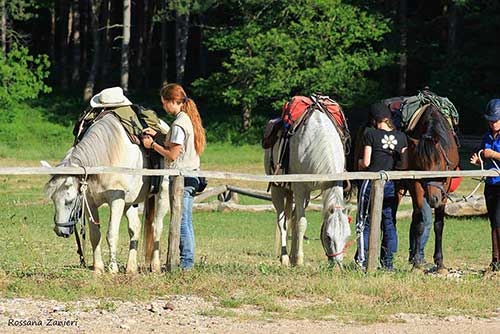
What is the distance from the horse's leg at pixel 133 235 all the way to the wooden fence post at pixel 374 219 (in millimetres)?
2413

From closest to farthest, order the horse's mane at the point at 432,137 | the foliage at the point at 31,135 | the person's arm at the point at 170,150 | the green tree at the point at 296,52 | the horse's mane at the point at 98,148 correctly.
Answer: the horse's mane at the point at 98,148, the person's arm at the point at 170,150, the horse's mane at the point at 432,137, the foliage at the point at 31,135, the green tree at the point at 296,52

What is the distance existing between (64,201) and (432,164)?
4088 millimetres

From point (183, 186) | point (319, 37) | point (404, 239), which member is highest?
point (319, 37)

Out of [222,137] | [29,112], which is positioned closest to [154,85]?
[29,112]

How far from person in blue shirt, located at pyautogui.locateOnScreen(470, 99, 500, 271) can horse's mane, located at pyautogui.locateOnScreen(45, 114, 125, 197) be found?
3938 millimetres

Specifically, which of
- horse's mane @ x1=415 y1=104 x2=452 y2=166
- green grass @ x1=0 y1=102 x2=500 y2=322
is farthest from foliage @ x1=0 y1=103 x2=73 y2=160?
horse's mane @ x1=415 y1=104 x2=452 y2=166

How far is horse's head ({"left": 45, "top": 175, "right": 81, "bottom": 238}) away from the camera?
929 centimetres

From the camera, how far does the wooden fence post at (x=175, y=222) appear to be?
9.47 meters

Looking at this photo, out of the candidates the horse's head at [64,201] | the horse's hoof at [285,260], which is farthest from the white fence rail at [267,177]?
the horse's hoof at [285,260]

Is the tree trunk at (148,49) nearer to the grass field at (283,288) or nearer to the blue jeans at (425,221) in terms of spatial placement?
the grass field at (283,288)

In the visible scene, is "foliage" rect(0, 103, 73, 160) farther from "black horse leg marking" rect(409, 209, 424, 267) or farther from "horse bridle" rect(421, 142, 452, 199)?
"horse bridle" rect(421, 142, 452, 199)

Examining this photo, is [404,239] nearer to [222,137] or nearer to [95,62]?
[222,137]

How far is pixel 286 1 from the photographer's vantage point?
112ft

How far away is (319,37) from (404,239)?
62.9ft
